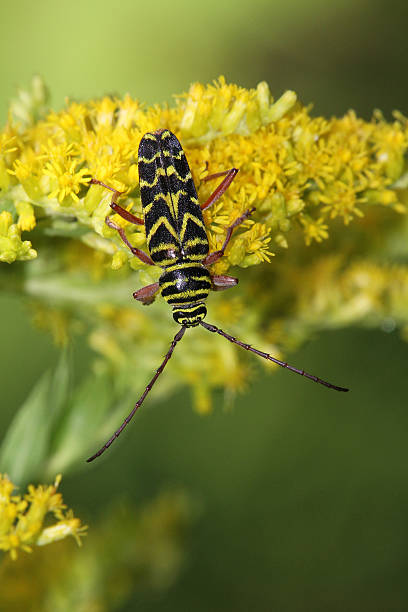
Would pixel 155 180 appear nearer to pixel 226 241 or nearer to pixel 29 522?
Result: pixel 226 241

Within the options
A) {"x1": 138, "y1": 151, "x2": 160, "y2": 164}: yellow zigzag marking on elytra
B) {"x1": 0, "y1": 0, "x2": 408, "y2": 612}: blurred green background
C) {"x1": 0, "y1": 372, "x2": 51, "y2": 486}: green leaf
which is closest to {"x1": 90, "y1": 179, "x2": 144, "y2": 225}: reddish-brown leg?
{"x1": 138, "y1": 151, "x2": 160, "y2": 164}: yellow zigzag marking on elytra

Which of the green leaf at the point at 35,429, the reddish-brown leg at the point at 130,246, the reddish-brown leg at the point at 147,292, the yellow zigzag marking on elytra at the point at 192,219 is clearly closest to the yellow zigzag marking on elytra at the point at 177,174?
the yellow zigzag marking on elytra at the point at 192,219

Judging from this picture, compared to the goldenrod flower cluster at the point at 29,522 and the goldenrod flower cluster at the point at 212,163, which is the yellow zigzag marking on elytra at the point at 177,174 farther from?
the goldenrod flower cluster at the point at 29,522

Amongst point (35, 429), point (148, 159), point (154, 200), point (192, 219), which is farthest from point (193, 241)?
point (35, 429)

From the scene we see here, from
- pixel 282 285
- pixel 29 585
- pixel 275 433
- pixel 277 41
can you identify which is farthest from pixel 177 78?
pixel 29 585

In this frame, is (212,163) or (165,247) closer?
(165,247)

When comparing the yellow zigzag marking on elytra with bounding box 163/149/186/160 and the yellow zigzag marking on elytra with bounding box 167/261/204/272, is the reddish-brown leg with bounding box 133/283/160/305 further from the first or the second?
the yellow zigzag marking on elytra with bounding box 163/149/186/160

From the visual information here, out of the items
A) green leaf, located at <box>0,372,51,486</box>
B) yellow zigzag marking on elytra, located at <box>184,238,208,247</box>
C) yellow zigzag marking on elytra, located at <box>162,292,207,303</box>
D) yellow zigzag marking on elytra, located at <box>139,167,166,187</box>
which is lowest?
green leaf, located at <box>0,372,51,486</box>

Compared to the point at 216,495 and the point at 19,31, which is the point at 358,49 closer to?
the point at 19,31
